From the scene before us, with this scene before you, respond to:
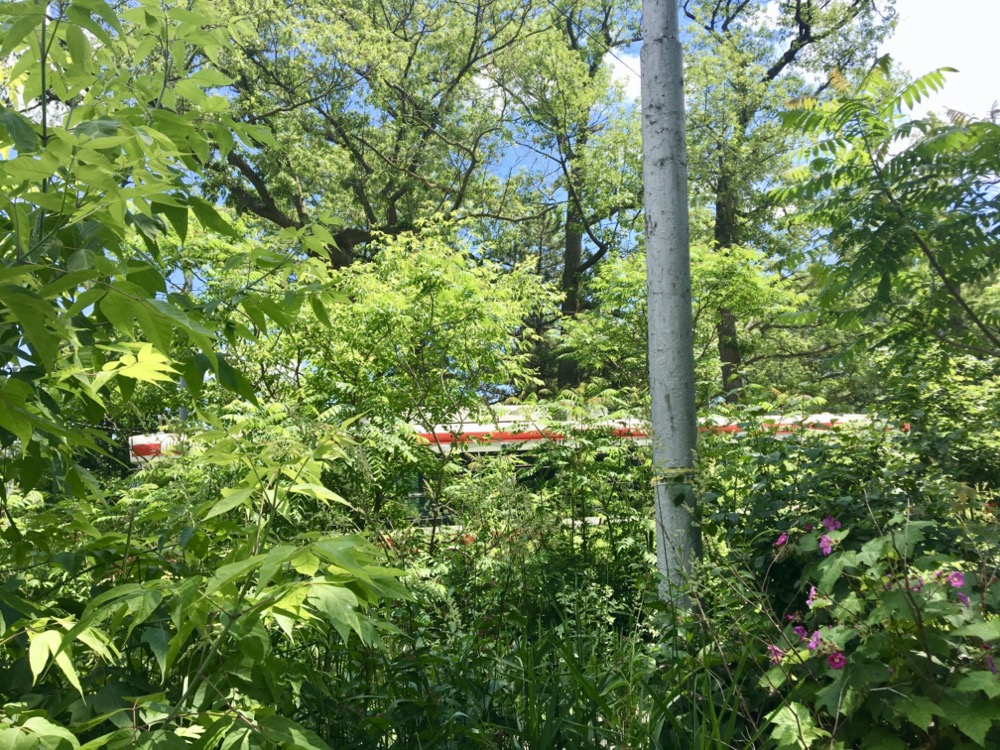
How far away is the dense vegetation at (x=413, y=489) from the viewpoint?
1.51 metres

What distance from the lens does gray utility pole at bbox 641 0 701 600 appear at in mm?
3670

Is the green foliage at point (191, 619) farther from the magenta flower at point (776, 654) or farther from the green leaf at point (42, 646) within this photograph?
the magenta flower at point (776, 654)

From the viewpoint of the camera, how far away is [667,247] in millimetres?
3816

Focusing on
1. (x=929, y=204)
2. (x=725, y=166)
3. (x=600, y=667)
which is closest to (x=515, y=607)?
(x=600, y=667)

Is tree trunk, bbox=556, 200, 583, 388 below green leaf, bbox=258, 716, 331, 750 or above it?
above

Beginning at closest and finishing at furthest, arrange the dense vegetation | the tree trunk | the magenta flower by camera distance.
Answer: the dense vegetation
the magenta flower
the tree trunk

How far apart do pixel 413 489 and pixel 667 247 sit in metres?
3.19

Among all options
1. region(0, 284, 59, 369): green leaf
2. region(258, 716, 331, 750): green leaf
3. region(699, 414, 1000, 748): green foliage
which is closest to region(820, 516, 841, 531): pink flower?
region(699, 414, 1000, 748): green foliage

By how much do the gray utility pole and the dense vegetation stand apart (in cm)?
34

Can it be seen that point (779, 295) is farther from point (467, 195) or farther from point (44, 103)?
point (467, 195)

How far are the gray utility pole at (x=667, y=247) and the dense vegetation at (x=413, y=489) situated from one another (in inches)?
13.3

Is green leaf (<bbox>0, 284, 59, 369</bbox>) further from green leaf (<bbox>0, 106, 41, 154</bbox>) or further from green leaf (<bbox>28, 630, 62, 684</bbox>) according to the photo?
green leaf (<bbox>28, 630, 62, 684</bbox>)

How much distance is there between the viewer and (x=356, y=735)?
7.43 feet

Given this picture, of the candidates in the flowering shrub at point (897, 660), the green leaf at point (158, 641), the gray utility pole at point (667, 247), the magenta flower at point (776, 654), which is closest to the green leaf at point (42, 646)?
the green leaf at point (158, 641)
